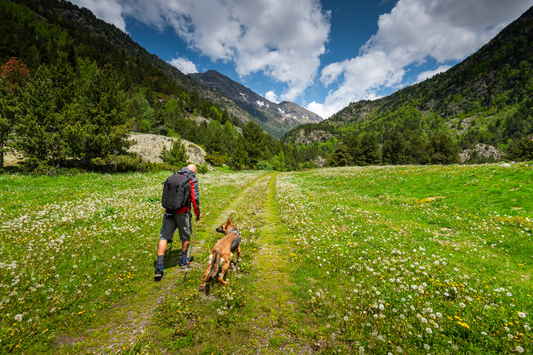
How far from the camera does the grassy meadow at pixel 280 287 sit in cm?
393

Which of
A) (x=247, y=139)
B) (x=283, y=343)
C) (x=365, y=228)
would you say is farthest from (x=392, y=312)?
(x=247, y=139)

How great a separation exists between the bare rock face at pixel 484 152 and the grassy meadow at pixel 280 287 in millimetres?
233477

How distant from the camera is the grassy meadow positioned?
12.9 ft

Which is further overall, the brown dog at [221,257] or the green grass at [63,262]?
the brown dog at [221,257]

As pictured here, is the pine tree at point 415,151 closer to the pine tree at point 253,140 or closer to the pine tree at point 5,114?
the pine tree at point 253,140

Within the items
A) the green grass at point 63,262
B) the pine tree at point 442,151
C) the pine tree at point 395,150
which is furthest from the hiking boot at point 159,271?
the pine tree at point 442,151

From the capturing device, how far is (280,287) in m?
6.02

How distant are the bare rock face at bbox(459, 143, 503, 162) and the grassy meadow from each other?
233m

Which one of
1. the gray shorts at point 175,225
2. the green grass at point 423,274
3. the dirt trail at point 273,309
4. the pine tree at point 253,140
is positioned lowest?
the dirt trail at point 273,309

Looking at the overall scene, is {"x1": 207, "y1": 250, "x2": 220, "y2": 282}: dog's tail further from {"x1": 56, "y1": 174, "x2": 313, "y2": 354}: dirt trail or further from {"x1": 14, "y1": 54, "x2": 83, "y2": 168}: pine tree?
{"x1": 14, "y1": 54, "x2": 83, "y2": 168}: pine tree

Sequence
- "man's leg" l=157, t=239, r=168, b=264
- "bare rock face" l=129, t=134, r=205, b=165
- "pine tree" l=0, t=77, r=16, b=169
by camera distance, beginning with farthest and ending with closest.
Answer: "bare rock face" l=129, t=134, r=205, b=165
"pine tree" l=0, t=77, r=16, b=169
"man's leg" l=157, t=239, r=168, b=264

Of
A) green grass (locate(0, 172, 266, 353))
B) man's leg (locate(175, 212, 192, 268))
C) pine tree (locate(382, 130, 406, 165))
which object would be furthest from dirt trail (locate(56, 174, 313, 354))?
pine tree (locate(382, 130, 406, 165))

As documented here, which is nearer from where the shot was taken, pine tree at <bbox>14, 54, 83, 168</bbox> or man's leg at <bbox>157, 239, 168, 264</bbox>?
man's leg at <bbox>157, 239, 168, 264</bbox>

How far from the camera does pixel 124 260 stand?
699 cm
